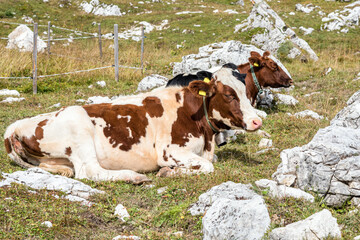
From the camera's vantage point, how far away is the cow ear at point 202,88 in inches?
261

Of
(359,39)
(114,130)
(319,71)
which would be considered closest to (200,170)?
(114,130)

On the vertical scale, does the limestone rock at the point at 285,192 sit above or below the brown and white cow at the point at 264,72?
below

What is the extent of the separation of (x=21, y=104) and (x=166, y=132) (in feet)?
23.2

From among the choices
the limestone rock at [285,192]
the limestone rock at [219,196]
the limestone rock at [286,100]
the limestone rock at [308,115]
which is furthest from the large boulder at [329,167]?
the limestone rock at [286,100]

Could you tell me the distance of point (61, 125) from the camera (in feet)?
21.4

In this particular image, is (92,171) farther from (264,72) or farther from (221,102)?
(264,72)

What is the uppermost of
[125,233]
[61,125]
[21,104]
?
[61,125]

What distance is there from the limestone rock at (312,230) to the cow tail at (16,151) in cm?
434

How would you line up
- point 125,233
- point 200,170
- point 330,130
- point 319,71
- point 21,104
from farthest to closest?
1. point 319,71
2. point 21,104
3. point 200,170
4. point 330,130
5. point 125,233

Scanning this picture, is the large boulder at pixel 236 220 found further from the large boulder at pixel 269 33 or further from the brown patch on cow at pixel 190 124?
the large boulder at pixel 269 33

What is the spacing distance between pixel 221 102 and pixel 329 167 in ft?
6.85

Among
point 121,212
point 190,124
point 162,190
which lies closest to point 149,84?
point 190,124

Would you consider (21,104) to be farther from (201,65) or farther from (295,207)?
(295,207)

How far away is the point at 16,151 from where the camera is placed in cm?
667
